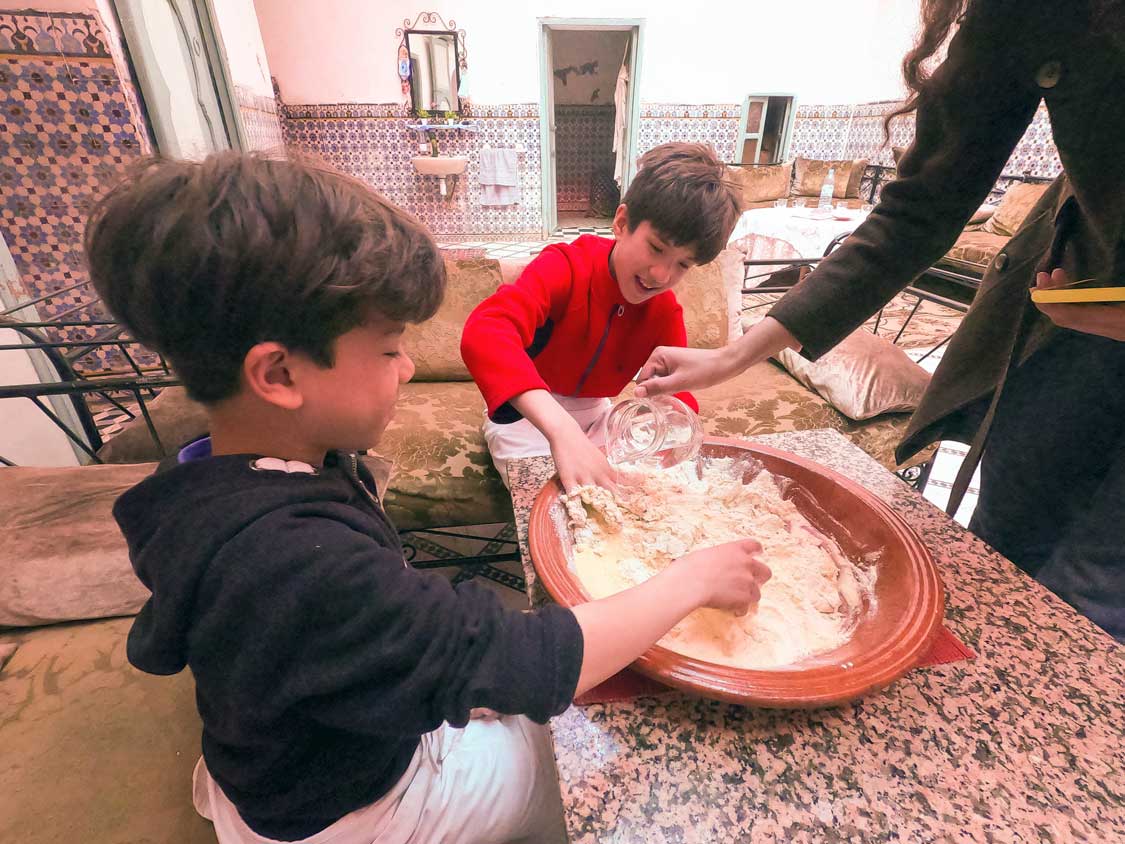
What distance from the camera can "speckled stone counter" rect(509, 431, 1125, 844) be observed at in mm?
454

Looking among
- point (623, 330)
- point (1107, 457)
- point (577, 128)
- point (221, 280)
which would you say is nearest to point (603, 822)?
point (221, 280)

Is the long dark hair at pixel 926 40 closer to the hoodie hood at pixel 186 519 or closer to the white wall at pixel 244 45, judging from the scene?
the hoodie hood at pixel 186 519

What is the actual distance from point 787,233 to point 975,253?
4.13 ft

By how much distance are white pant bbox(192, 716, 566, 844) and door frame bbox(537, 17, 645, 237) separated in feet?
17.4

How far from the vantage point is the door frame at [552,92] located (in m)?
5.27

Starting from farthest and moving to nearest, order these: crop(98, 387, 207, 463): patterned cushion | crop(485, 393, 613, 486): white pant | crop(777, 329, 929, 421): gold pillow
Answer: crop(777, 329, 929, 421): gold pillow < crop(98, 387, 207, 463): patterned cushion < crop(485, 393, 613, 486): white pant

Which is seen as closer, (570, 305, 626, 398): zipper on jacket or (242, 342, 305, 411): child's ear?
(242, 342, 305, 411): child's ear

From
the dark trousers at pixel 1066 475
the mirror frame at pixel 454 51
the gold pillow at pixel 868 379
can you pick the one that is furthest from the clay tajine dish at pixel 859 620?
the mirror frame at pixel 454 51

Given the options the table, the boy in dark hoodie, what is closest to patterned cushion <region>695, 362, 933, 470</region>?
the boy in dark hoodie

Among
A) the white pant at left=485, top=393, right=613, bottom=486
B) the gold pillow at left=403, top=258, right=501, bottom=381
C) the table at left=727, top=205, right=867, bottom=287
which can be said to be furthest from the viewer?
the table at left=727, top=205, right=867, bottom=287

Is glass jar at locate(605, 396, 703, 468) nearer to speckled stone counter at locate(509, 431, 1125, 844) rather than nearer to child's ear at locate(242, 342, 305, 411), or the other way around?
speckled stone counter at locate(509, 431, 1125, 844)

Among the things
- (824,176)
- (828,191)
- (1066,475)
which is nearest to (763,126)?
(824,176)

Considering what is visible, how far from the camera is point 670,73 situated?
222 inches

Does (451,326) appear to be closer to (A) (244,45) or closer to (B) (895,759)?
(B) (895,759)
